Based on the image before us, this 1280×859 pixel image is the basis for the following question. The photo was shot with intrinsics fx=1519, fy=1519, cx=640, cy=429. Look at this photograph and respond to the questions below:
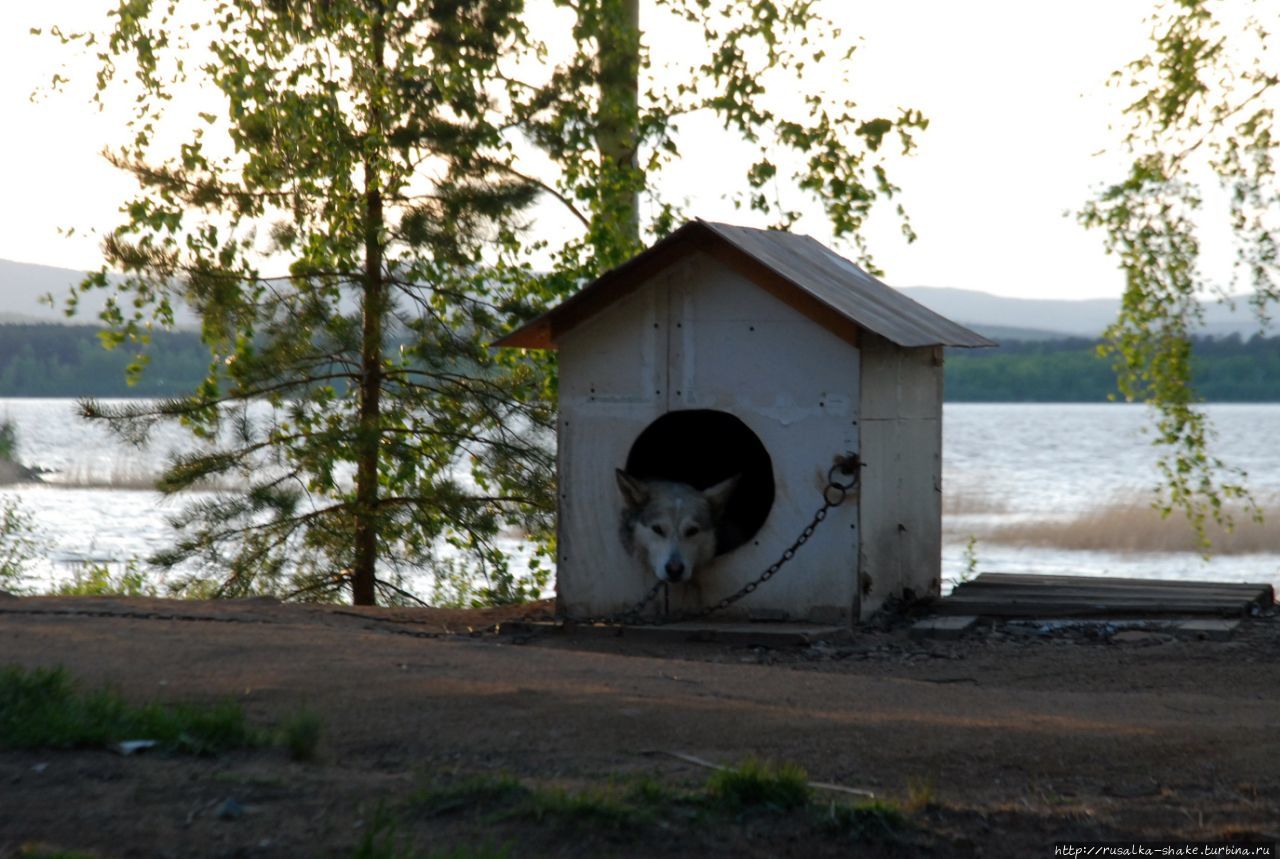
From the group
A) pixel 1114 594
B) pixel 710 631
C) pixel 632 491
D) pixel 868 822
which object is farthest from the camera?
pixel 1114 594

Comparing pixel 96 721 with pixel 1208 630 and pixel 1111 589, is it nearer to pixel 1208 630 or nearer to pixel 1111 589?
pixel 1208 630

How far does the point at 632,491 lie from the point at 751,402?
0.88 meters

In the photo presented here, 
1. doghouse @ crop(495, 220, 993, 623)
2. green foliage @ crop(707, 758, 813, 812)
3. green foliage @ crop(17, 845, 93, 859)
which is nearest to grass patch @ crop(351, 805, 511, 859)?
green foliage @ crop(17, 845, 93, 859)

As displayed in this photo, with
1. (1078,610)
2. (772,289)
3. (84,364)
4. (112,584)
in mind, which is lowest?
(112,584)

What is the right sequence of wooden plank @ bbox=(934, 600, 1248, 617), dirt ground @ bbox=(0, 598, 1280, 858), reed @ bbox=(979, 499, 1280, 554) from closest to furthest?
dirt ground @ bbox=(0, 598, 1280, 858)
wooden plank @ bbox=(934, 600, 1248, 617)
reed @ bbox=(979, 499, 1280, 554)

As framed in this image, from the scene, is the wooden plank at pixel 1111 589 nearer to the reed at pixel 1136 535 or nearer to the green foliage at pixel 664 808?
the green foliage at pixel 664 808

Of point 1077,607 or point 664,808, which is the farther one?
point 1077,607

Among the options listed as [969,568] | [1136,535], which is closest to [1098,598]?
[969,568]

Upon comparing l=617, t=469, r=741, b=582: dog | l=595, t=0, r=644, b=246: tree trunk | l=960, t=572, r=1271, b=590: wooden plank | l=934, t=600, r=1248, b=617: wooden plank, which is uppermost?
l=595, t=0, r=644, b=246: tree trunk

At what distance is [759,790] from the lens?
440cm

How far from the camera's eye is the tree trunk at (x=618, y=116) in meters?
14.1

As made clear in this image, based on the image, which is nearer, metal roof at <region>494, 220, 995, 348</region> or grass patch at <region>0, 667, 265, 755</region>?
grass patch at <region>0, 667, 265, 755</region>

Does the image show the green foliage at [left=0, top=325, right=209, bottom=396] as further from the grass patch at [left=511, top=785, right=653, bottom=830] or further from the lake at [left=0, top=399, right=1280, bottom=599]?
the grass patch at [left=511, top=785, right=653, bottom=830]

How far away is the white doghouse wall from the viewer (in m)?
8.68
